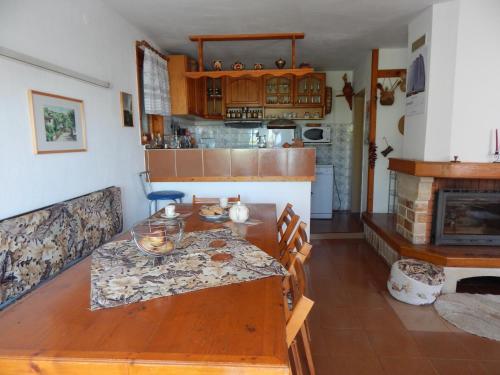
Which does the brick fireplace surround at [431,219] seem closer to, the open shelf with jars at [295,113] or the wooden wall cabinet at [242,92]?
the open shelf with jars at [295,113]

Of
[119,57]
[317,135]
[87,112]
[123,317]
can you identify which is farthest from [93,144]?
[317,135]

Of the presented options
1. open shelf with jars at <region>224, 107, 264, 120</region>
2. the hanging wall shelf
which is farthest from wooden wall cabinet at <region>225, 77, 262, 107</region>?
the hanging wall shelf

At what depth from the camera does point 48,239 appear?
1.87 meters

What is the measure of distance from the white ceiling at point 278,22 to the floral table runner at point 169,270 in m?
2.19

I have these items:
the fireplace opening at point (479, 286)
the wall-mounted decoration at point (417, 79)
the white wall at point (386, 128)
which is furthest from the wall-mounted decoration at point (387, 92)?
the fireplace opening at point (479, 286)

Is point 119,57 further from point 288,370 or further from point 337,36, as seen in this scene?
point 288,370

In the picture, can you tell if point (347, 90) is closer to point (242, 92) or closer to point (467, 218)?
point (242, 92)

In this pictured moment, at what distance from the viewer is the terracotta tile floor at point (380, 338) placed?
72.3 inches

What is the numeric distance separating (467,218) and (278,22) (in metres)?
2.55

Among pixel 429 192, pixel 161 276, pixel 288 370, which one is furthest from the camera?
pixel 429 192

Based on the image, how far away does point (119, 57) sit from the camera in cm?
304

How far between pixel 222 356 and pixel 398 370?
145 centimetres

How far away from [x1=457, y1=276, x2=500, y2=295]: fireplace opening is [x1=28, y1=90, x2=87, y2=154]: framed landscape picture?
10.9 ft

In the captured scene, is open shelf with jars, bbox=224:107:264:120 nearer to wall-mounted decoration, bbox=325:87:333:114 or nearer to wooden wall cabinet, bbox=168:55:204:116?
wall-mounted decoration, bbox=325:87:333:114
